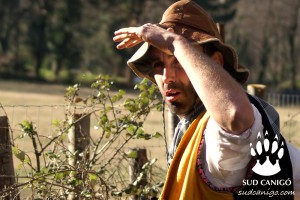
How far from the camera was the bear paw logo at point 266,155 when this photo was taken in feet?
7.18

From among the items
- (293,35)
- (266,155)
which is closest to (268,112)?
(266,155)

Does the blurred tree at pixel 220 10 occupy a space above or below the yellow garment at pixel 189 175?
above

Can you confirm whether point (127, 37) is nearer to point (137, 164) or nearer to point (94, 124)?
point (137, 164)

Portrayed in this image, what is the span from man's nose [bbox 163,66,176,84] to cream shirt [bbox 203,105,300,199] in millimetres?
274

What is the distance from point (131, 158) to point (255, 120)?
3.04 meters

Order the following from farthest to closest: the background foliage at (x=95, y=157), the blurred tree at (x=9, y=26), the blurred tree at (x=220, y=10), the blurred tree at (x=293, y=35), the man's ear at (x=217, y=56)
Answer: the blurred tree at (x=9, y=26) → the blurred tree at (x=293, y=35) → the blurred tree at (x=220, y=10) → the background foliage at (x=95, y=157) → the man's ear at (x=217, y=56)

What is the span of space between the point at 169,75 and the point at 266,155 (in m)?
0.42

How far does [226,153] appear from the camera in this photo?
2.10m

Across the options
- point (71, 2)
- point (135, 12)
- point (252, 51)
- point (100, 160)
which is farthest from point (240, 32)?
point (100, 160)

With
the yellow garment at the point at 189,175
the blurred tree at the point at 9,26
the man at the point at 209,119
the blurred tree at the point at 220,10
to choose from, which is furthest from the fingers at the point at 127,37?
the blurred tree at the point at 9,26

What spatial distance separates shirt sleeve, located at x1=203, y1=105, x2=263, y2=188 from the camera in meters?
2.07

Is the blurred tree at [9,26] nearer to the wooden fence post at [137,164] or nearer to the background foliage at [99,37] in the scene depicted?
the background foliage at [99,37]

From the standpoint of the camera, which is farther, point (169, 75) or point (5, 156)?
point (5, 156)

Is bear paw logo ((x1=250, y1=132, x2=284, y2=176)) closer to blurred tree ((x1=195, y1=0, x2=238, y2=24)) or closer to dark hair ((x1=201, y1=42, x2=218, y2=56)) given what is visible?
dark hair ((x1=201, y1=42, x2=218, y2=56))
